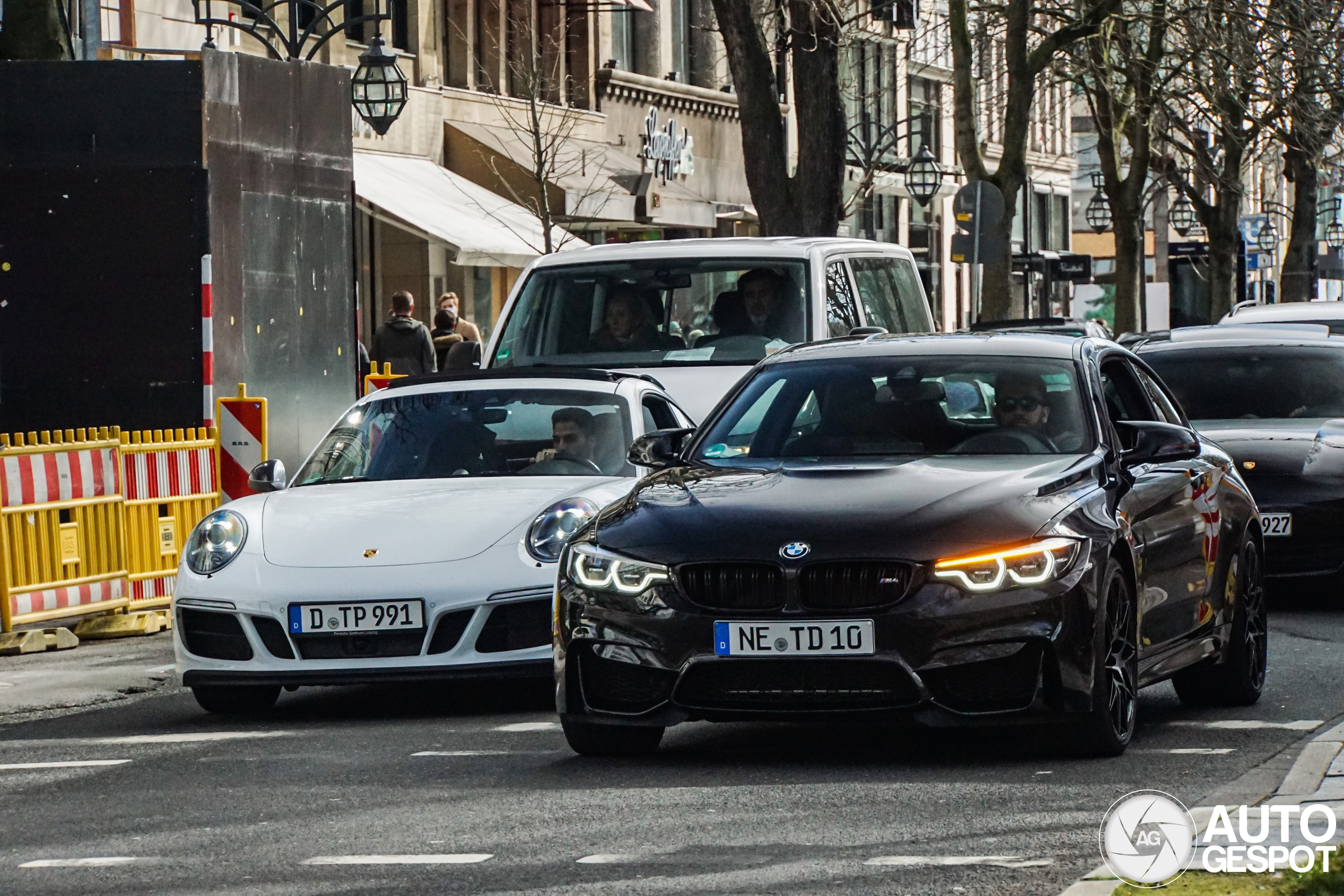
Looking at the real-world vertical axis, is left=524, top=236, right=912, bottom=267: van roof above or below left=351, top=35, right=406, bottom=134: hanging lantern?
below

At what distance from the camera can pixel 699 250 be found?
15.4 metres

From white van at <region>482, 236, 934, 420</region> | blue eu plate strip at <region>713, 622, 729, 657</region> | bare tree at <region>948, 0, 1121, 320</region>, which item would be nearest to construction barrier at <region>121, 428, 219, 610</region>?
white van at <region>482, 236, 934, 420</region>

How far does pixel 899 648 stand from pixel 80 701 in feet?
15.3

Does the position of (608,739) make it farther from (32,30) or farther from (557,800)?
(32,30)

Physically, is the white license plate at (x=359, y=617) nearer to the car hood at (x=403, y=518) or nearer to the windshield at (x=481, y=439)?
the car hood at (x=403, y=518)

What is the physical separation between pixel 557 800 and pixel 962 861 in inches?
63.1

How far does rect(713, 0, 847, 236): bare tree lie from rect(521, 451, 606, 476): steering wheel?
13675 mm

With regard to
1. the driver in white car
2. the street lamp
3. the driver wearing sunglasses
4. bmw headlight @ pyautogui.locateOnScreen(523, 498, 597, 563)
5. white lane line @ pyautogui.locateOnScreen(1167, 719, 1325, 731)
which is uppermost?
the street lamp

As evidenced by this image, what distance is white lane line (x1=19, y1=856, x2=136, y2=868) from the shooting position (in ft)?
22.4

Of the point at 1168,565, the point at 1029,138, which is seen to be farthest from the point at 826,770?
the point at 1029,138

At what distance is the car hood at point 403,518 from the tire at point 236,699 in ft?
1.94

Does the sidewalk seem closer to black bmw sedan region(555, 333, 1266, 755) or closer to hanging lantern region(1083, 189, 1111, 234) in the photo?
black bmw sedan region(555, 333, 1266, 755)

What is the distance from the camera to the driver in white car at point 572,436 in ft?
36.2

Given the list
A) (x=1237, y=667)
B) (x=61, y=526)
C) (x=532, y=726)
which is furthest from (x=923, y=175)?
(x=532, y=726)
